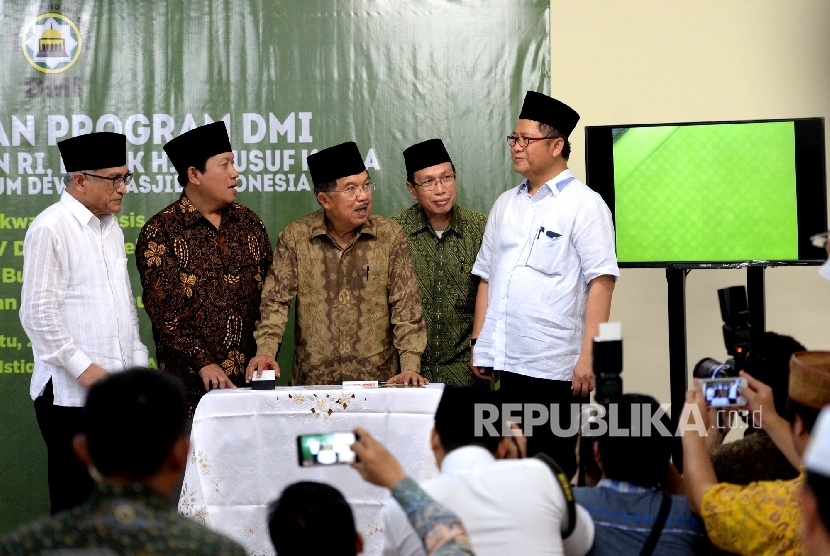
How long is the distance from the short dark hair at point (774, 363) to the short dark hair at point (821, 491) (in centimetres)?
135

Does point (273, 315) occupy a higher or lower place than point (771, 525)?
higher

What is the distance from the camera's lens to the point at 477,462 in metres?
2.05

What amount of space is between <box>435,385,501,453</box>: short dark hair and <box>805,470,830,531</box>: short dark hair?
96 centimetres

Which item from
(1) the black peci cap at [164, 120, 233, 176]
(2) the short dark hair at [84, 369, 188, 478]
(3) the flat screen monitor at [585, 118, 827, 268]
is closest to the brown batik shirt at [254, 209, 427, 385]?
(1) the black peci cap at [164, 120, 233, 176]

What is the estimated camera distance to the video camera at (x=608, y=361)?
235 centimetres

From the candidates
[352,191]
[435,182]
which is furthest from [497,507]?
[435,182]

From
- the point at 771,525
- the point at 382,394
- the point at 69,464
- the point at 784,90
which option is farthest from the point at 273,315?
the point at 784,90

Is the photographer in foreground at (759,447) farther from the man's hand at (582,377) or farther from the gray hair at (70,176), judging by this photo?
the gray hair at (70,176)

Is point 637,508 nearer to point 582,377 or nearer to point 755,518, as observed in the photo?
point 755,518

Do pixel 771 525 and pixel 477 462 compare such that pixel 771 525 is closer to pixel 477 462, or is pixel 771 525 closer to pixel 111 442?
pixel 477 462

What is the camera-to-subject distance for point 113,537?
1533 mm

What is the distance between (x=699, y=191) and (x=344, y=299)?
1.51 m

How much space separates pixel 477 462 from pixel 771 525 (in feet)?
2.01

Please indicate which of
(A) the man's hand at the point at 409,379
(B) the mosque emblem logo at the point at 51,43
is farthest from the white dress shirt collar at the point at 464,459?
(B) the mosque emblem logo at the point at 51,43
